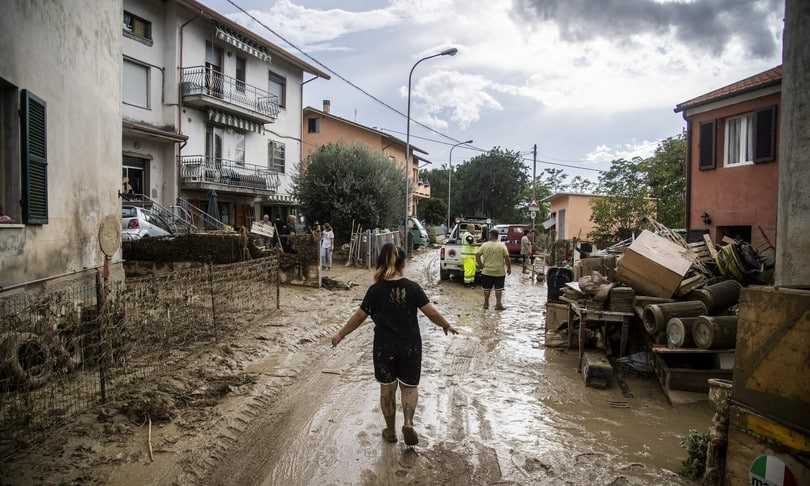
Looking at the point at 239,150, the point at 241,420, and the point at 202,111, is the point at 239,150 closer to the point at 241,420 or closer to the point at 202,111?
the point at 202,111

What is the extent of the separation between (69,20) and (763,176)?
16.1 metres

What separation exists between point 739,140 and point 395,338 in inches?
598

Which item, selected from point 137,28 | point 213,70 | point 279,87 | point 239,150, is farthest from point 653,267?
point 279,87

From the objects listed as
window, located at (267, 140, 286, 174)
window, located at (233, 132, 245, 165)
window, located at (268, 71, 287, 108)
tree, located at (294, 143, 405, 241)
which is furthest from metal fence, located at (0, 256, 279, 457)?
window, located at (268, 71, 287, 108)

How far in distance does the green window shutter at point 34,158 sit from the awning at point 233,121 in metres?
19.2

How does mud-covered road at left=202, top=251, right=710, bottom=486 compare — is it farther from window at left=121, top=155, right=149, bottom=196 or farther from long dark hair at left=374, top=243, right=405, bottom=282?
window at left=121, top=155, right=149, bottom=196

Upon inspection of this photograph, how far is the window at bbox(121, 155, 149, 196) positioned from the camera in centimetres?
2128

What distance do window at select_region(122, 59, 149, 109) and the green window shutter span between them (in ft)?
54.6

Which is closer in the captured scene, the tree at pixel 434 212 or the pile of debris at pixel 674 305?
the pile of debris at pixel 674 305

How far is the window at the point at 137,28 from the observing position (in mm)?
21375

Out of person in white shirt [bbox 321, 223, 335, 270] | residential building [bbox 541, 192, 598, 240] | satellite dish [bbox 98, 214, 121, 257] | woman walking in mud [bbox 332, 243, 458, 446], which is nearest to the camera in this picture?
woman walking in mud [bbox 332, 243, 458, 446]

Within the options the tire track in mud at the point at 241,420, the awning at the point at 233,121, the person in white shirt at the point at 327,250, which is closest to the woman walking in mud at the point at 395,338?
the tire track in mud at the point at 241,420

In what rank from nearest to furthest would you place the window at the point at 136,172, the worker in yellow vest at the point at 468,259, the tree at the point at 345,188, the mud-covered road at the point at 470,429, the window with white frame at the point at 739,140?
the mud-covered road at the point at 470,429 < the window with white frame at the point at 739,140 < the worker in yellow vest at the point at 468,259 < the window at the point at 136,172 < the tree at the point at 345,188

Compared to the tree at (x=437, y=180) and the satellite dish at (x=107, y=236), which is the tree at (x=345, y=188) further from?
the tree at (x=437, y=180)
